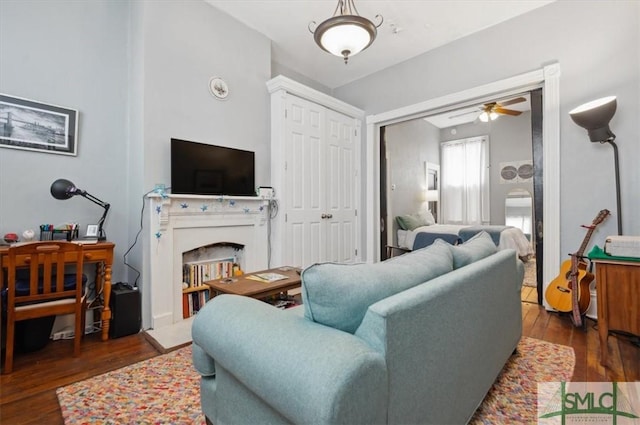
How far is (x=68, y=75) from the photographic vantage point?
2580mm

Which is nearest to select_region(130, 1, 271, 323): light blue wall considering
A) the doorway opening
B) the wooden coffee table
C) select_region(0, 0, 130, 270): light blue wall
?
select_region(0, 0, 130, 270): light blue wall

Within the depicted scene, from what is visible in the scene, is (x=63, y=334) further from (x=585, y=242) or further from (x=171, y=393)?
(x=585, y=242)

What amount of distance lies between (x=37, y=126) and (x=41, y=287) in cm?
132

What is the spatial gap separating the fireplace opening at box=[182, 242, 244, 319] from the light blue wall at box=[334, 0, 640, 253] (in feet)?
11.1

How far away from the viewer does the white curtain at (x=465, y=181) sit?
7145mm

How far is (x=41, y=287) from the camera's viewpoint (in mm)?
2016

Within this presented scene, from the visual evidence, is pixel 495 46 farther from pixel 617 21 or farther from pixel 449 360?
pixel 449 360

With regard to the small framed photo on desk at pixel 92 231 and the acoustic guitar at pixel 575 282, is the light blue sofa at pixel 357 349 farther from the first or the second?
the small framed photo on desk at pixel 92 231

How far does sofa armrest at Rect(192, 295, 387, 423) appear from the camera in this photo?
0.73 meters

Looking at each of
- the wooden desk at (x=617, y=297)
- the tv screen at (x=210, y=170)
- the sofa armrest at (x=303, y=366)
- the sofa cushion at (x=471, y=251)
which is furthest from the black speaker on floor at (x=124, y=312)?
the wooden desk at (x=617, y=297)

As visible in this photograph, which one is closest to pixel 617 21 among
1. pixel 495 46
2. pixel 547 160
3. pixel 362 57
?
pixel 495 46

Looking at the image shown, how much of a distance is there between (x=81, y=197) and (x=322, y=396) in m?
2.90

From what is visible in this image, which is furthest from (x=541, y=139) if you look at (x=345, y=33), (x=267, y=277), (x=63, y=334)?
(x=63, y=334)

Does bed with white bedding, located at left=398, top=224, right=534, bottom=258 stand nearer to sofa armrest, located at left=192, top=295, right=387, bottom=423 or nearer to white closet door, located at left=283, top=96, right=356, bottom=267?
white closet door, located at left=283, top=96, right=356, bottom=267
